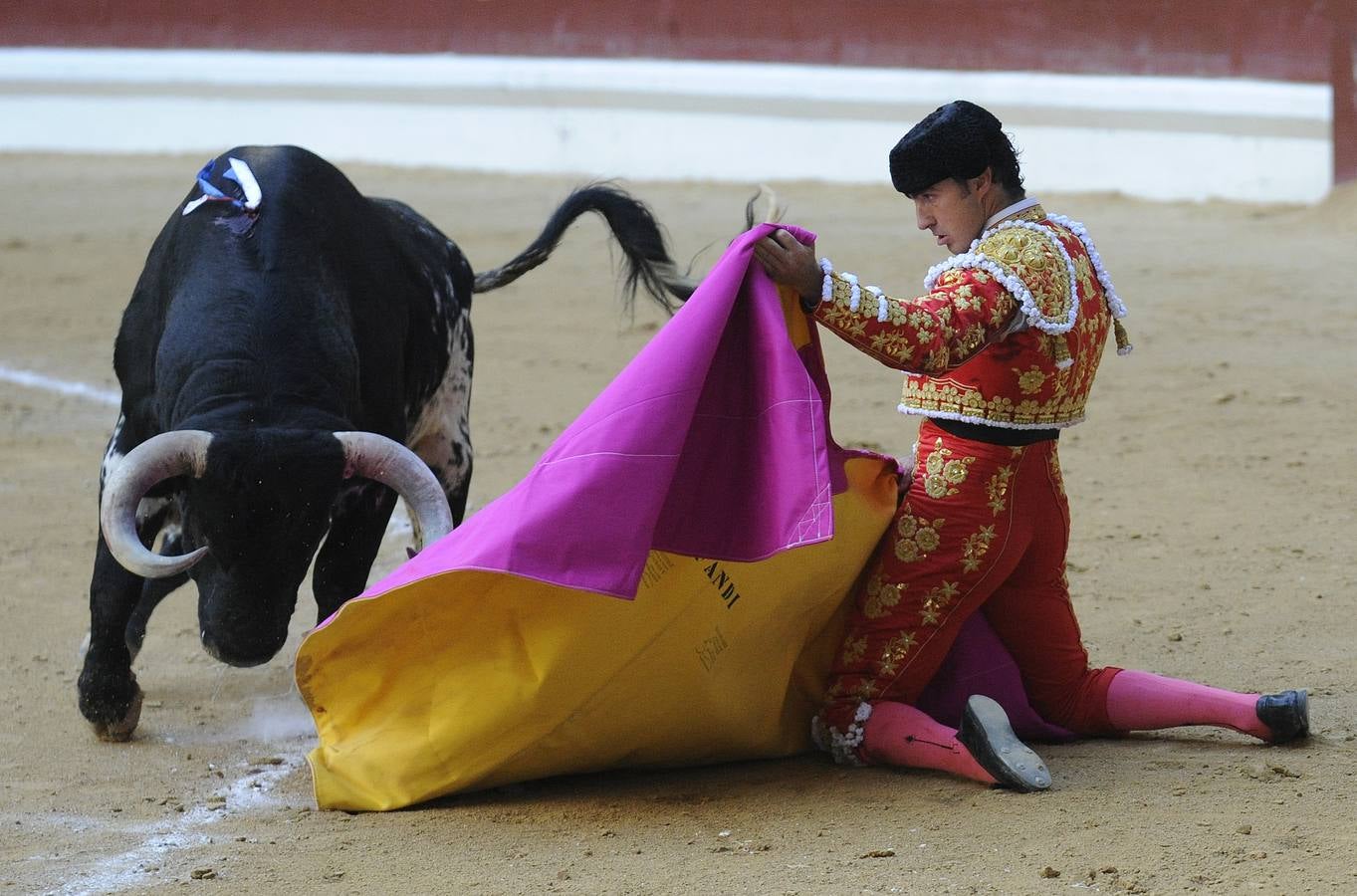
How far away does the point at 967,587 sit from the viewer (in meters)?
2.52

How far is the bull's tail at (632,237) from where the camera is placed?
3633mm

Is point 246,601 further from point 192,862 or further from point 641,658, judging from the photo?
point 641,658

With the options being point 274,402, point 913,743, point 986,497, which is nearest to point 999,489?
point 986,497

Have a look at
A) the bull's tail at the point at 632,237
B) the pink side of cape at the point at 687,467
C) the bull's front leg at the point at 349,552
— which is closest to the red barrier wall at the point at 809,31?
the bull's tail at the point at 632,237

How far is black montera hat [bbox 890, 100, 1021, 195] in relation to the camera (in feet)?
7.73

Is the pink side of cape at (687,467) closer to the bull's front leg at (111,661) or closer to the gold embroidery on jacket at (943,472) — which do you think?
the gold embroidery on jacket at (943,472)

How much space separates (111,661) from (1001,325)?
1535 millimetres

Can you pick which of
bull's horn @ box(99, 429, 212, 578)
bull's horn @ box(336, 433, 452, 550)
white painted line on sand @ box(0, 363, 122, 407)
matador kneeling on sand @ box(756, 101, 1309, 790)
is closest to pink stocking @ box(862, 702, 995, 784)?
matador kneeling on sand @ box(756, 101, 1309, 790)

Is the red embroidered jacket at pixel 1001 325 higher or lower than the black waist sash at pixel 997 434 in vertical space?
higher

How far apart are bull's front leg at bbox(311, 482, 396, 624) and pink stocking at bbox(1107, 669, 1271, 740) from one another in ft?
4.24

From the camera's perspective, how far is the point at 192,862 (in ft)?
7.59

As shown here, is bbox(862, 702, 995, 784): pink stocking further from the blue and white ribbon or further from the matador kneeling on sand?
the blue and white ribbon

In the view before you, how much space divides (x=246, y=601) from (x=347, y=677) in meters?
0.22

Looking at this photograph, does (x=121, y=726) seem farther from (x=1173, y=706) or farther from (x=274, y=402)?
(x=1173, y=706)
